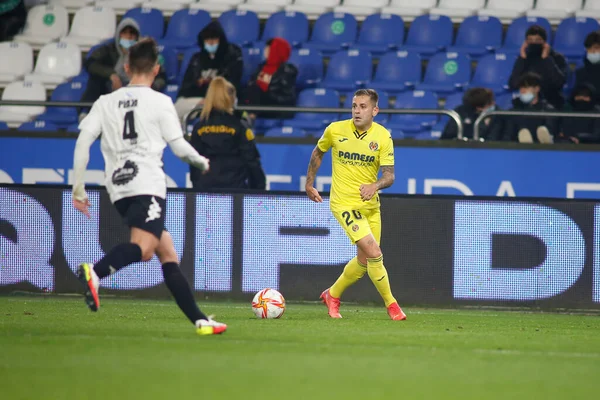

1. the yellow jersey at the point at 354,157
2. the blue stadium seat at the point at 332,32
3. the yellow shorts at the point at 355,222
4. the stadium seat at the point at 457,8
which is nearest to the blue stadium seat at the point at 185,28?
the blue stadium seat at the point at 332,32

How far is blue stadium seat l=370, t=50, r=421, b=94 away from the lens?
569 inches

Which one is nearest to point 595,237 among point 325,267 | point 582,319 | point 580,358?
point 582,319

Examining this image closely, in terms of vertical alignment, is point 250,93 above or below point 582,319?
above

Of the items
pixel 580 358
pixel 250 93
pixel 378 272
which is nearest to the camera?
pixel 580 358

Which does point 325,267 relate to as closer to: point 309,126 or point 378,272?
point 378,272

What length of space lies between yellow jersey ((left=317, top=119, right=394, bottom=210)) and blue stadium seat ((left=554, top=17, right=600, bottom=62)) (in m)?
6.54

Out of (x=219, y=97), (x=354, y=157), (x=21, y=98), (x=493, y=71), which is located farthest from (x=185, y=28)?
(x=354, y=157)

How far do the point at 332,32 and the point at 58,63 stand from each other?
411cm

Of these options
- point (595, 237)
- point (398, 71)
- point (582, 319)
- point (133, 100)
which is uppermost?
point (398, 71)

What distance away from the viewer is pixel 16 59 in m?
15.8

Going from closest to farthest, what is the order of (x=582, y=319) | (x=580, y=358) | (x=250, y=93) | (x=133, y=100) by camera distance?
(x=580, y=358) < (x=133, y=100) < (x=582, y=319) < (x=250, y=93)

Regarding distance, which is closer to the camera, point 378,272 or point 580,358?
point 580,358

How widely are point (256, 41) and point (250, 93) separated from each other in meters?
1.92

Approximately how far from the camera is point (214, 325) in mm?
6938
